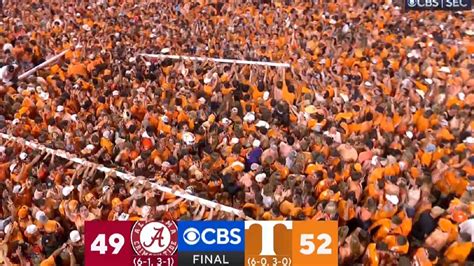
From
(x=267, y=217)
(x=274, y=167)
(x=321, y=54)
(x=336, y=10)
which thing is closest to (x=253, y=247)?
(x=267, y=217)

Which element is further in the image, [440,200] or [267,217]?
[440,200]

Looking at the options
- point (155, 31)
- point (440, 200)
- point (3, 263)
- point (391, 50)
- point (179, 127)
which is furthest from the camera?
point (155, 31)

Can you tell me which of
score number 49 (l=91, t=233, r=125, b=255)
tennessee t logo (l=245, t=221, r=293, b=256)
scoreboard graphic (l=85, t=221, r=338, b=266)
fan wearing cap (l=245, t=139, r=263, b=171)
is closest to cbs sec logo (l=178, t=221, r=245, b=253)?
scoreboard graphic (l=85, t=221, r=338, b=266)

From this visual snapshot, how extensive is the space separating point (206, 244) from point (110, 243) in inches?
30.3

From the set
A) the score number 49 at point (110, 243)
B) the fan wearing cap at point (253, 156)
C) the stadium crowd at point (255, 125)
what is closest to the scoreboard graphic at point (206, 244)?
the score number 49 at point (110, 243)

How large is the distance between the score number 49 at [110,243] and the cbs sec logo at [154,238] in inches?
4.0

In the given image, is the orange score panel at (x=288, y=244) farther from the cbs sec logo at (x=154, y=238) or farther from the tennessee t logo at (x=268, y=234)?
the cbs sec logo at (x=154, y=238)

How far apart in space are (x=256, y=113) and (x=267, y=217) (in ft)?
→ 8.61

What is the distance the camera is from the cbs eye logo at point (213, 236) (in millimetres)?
4988

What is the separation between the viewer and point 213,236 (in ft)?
→ 16.4

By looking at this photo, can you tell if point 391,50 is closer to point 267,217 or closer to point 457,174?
point 457,174

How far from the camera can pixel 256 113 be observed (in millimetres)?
8109

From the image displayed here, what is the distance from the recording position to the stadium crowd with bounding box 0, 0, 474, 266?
19.1ft

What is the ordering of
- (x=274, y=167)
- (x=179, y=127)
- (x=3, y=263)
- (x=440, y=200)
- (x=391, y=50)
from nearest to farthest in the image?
(x=3, y=263) < (x=440, y=200) < (x=274, y=167) < (x=179, y=127) < (x=391, y=50)
